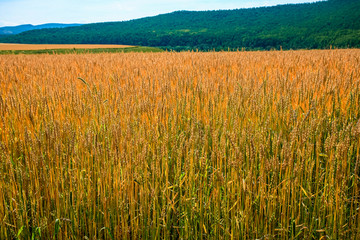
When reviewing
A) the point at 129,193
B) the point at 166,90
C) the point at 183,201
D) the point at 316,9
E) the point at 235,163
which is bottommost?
the point at 183,201

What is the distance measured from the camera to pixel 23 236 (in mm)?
1359

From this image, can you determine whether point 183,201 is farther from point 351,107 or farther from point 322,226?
point 351,107

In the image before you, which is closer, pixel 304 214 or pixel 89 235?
pixel 89 235

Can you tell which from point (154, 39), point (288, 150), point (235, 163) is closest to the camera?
point (288, 150)

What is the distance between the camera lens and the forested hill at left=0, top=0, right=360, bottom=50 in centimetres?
5191

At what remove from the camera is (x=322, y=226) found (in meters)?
1.40

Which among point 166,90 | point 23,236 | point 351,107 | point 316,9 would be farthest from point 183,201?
point 316,9

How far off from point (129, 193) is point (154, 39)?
66.3 metres

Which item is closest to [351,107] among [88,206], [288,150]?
[288,150]

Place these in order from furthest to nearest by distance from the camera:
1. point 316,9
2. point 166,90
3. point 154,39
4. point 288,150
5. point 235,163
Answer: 1. point 316,9
2. point 154,39
3. point 166,90
4. point 235,163
5. point 288,150

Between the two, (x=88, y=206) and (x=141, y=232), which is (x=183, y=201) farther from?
(x=88, y=206)

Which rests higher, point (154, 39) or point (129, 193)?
point (154, 39)

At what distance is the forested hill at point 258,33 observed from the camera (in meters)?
51.9

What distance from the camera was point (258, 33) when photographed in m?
65.2
